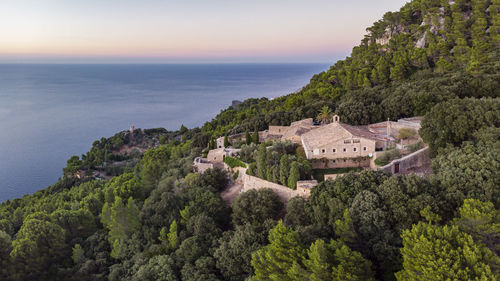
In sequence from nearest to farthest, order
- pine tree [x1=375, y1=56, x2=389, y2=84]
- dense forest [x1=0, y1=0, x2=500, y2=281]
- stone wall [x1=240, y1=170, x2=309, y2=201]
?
dense forest [x1=0, y1=0, x2=500, y2=281] < stone wall [x1=240, y1=170, x2=309, y2=201] < pine tree [x1=375, y1=56, x2=389, y2=84]

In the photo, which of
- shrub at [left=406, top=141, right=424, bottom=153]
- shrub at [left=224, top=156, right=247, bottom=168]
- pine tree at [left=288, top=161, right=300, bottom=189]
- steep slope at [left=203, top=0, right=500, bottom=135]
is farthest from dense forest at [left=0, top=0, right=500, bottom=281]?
shrub at [left=406, top=141, right=424, bottom=153]

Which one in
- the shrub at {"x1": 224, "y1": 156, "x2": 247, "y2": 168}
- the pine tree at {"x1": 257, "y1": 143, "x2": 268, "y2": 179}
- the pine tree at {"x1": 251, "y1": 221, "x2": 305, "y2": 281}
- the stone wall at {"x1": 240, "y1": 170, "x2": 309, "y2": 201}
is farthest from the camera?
the shrub at {"x1": 224, "y1": 156, "x2": 247, "y2": 168}

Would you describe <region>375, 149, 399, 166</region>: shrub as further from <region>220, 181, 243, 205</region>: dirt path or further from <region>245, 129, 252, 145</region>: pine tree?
<region>245, 129, 252, 145</region>: pine tree

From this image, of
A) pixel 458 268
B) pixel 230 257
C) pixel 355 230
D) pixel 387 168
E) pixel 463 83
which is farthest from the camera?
pixel 463 83

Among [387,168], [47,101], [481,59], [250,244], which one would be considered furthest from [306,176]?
[47,101]

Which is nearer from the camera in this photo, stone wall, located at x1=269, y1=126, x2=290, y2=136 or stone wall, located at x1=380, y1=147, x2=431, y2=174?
stone wall, located at x1=380, y1=147, x2=431, y2=174

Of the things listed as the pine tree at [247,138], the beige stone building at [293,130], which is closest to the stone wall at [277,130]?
the beige stone building at [293,130]

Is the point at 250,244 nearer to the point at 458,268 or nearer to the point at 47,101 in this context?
the point at 458,268

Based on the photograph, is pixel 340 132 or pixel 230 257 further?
pixel 340 132
